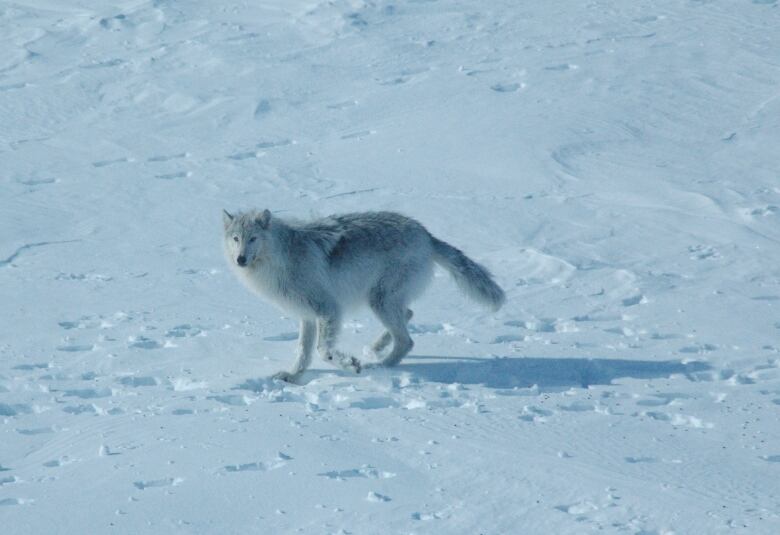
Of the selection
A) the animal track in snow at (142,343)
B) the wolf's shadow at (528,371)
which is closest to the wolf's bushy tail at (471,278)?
the wolf's shadow at (528,371)

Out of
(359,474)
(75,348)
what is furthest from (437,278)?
(359,474)

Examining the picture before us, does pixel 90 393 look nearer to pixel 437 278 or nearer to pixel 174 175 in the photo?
pixel 437 278

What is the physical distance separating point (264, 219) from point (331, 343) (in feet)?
3.66

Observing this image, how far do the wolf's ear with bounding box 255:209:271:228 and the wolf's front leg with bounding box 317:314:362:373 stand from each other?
864mm

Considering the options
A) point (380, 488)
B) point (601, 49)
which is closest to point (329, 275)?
point (380, 488)

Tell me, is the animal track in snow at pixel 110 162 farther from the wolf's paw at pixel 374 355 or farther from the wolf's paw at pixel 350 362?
the wolf's paw at pixel 350 362

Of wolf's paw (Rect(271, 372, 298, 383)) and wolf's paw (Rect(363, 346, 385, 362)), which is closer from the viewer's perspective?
wolf's paw (Rect(271, 372, 298, 383))

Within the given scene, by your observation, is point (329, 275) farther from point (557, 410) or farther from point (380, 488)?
point (380, 488)

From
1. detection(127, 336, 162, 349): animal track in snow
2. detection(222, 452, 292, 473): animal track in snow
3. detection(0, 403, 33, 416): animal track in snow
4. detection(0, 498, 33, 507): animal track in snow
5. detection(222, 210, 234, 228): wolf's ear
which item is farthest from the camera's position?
detection(127, 336, 162, 349): animal track in snow

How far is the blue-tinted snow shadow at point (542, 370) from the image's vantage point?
8.60m

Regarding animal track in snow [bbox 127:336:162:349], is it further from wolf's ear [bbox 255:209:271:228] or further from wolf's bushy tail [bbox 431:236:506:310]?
wolf's bushy tail [bbox 431:236:506:310]

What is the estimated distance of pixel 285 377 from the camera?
8867 millimetres

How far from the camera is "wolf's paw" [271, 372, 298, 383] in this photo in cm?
885

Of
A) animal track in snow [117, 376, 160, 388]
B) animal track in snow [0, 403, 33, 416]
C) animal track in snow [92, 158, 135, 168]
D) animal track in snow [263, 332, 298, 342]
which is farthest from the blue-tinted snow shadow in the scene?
animal track in snow [92, 158, 135, 168]
